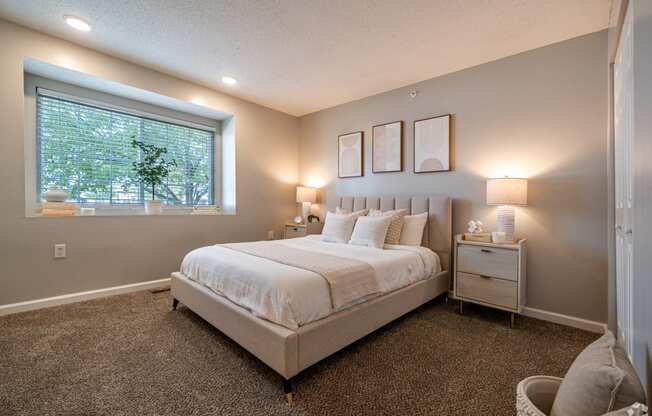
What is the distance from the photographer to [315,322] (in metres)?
1.68

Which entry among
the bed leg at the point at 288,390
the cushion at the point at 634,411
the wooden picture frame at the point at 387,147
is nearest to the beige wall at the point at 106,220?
the wooden picture frame at the point at 387,147

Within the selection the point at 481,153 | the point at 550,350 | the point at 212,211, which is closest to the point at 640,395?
the point at 550,350

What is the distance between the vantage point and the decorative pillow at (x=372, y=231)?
2.88 m

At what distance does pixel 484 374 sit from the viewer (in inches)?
67.7

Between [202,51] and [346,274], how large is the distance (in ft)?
8.53

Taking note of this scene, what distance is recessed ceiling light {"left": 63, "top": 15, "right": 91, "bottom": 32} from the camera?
7.60ft

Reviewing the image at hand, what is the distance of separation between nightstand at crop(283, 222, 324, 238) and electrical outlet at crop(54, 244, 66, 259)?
2.54 metres

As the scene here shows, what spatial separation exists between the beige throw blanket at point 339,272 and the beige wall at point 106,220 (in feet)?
5.62

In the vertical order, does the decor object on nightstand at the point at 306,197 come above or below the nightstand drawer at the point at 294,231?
above

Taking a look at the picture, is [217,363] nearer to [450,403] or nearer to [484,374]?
[450,403]

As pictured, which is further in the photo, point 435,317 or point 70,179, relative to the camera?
point 70,179

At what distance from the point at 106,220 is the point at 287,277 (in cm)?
250

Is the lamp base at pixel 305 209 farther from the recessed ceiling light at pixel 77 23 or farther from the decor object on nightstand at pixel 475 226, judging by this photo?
the recessed ceiling light at pixel 77 23

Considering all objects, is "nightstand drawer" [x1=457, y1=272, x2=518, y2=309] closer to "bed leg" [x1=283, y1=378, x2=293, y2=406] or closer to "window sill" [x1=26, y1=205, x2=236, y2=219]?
"bed leg" [x1=283, y1=378, x2=293, y2=406]
